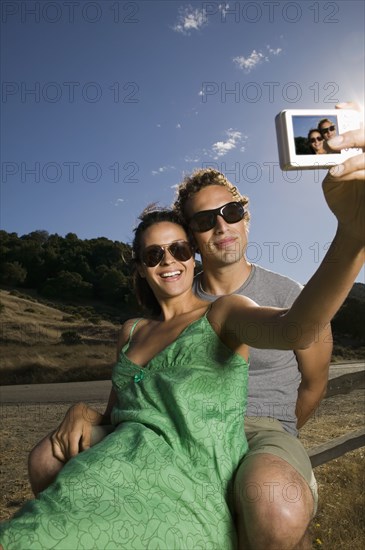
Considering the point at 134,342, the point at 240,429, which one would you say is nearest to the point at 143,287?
the point at 134,342

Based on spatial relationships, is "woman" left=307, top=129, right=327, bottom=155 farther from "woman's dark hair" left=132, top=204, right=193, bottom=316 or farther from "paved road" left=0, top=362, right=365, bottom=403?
"paved road" left=0, top=362, right=365, bottom=403

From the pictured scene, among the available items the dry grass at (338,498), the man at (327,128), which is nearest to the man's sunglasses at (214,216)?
the man at (327,128)

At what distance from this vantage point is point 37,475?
2.49 meters

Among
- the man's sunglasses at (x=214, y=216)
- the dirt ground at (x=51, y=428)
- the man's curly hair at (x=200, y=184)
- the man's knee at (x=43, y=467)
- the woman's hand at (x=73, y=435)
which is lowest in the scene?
the dirt ground at (x=51, y=428)

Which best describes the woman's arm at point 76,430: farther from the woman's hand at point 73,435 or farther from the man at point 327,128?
the man at point 327,128

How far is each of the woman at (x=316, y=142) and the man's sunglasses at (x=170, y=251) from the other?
97 cm

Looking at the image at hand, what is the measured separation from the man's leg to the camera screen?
100cm

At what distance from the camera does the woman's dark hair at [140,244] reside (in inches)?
106

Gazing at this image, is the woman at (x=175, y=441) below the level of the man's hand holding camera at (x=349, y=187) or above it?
below

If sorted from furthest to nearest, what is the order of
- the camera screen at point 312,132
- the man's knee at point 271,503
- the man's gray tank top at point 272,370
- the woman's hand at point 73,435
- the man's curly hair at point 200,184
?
the man's curly hair at point 200,184 < the man's gray tank top at point 272,370 < the woman's hand at point 73,435 < the man's knee at point 271,503 < the camera screen at point 312,132

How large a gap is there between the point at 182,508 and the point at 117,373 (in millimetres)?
630

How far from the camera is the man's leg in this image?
1908 millimetres

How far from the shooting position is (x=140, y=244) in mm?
2666

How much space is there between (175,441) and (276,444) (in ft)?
1.54
